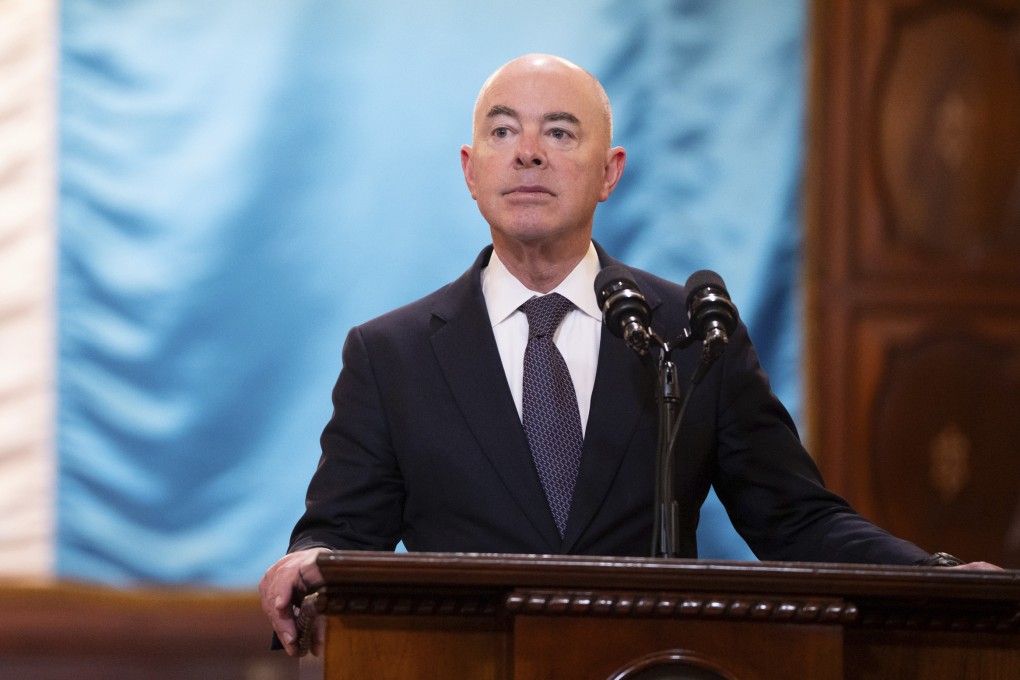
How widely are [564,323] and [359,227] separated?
1.28m

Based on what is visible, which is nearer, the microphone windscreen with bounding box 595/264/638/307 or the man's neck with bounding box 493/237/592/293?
the microphone windscreen with bounding box 595/264/638/307

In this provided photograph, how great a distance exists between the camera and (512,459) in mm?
1885

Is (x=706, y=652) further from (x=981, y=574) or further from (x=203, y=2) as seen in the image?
(x=203, y=2)

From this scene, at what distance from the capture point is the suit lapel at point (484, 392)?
186 cm

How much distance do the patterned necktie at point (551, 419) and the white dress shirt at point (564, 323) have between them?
0.02 m

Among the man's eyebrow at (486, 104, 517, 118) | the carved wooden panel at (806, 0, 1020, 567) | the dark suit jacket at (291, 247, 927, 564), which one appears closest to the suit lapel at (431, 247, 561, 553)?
the dark suit jacket at (291, 247, 927, 564)

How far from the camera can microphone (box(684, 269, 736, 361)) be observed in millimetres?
1566

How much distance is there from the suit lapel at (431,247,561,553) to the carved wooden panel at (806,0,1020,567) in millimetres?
1577

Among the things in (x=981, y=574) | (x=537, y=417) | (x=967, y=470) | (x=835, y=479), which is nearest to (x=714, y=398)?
(x=537, y=417)

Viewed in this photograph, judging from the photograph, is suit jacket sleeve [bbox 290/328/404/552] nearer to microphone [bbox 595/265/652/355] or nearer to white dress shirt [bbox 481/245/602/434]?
white dress shirt [bbox 481/245/602/434]

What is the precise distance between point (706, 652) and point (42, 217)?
2320 mm

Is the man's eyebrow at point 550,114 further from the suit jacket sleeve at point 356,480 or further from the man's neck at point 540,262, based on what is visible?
the suit jacket sleeve at point 356,480

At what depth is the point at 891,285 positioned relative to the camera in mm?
3500

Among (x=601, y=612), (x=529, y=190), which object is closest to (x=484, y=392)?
(x=529, y=190)
